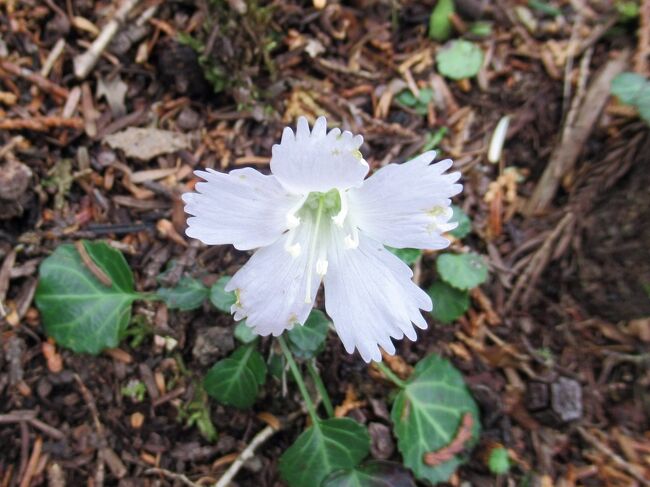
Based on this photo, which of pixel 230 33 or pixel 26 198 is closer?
pixel 26 198

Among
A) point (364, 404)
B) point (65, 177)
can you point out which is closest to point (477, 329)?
point (364, 404)

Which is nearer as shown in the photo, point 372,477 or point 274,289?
point 274,289

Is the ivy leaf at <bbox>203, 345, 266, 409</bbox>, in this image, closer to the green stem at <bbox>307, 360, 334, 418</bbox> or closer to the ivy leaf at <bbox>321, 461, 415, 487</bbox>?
the green stem at <bbox>307, 360, 334, 418</bbox>

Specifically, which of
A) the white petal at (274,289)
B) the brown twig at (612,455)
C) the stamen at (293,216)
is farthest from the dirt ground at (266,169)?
the stamen at (293,216)

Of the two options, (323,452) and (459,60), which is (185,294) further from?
(459,60)

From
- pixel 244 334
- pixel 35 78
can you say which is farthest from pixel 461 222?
pixel 35 78

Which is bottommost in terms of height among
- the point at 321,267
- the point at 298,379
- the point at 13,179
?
the point at 298,379

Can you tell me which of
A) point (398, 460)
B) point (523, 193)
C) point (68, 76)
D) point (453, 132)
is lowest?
point (398, 460)

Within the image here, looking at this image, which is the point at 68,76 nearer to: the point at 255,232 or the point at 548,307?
the point at 255,232
